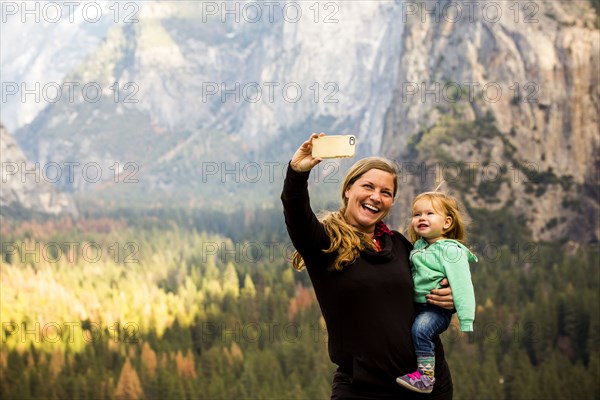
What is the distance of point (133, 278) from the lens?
141875 mm

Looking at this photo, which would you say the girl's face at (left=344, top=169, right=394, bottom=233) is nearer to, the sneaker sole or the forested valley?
the sneaker sole

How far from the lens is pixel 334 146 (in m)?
7.67

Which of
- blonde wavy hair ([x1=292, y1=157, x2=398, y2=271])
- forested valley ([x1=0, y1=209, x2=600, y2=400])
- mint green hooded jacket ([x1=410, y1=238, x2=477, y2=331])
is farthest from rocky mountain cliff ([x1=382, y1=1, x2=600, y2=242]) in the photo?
blonde wavy hair ([x1=292, y1=157, x2=398, y2=271])

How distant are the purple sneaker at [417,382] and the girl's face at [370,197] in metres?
1.55

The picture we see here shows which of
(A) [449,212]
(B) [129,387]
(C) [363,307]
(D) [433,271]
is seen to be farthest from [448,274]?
(B) [129,387]

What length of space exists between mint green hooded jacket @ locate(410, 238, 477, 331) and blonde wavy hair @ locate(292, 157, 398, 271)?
58 cm

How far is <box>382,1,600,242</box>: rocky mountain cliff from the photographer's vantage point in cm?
14338

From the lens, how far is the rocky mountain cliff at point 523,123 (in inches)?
5645

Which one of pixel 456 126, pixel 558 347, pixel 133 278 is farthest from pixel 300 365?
pixel 456 126

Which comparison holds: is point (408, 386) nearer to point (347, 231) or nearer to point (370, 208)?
point (347, 231)

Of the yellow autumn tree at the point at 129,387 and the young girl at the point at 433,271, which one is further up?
the young girl at the point at 433,271

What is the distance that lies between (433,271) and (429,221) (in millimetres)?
696

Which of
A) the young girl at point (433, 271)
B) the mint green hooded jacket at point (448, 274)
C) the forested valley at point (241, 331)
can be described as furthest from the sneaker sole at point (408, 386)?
the forested valley at point (241, 331)

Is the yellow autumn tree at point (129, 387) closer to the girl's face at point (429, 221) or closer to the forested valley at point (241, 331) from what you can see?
the forested valley at point (241, 331)
